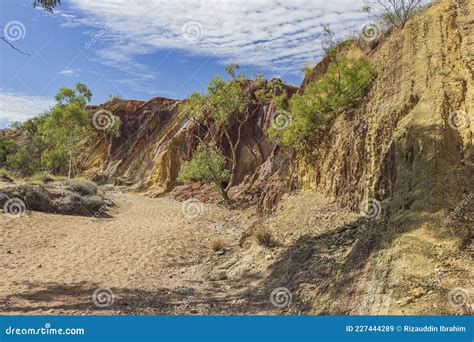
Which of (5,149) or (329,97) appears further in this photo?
(5,149)

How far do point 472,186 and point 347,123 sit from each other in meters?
4.40

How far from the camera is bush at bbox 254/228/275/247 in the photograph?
9.80 meters

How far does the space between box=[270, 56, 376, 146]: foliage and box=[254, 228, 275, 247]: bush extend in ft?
11.7

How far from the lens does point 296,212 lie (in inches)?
425

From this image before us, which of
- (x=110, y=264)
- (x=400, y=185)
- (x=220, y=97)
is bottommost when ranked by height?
(x=110, y=264)

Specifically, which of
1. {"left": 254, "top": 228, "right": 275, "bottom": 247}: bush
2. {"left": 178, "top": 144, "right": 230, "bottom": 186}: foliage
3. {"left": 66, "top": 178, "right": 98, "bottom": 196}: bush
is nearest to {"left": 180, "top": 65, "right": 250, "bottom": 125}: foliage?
{"left": 178, "top": 144, "right": 230, "bottom": 186}: foliage

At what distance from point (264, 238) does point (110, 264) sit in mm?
4286

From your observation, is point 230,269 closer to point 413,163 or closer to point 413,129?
point 413,163

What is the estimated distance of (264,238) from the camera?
32.4ft

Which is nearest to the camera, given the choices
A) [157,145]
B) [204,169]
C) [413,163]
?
[413,163]

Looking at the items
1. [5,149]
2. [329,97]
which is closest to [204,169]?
[329,97]

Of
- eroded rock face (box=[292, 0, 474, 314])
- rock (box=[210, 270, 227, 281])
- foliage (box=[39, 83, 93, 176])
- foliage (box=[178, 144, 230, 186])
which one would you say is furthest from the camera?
foliage (box=[39, 83, 93, 176])

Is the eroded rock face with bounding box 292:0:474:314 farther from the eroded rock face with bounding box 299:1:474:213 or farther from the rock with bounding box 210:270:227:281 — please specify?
the rock with bounding box 210:270:227:281

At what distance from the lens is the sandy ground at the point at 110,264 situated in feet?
24.8
